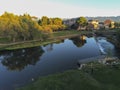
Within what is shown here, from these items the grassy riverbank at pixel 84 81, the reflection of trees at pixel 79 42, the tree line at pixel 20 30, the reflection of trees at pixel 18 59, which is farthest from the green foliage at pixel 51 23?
the grassy riverbank at pixel 84 81

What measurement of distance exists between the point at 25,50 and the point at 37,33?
69.6 feet

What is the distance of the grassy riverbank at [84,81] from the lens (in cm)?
3186

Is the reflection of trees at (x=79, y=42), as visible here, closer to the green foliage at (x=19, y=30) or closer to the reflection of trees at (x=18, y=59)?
the green foliage at (x=19, y=30)

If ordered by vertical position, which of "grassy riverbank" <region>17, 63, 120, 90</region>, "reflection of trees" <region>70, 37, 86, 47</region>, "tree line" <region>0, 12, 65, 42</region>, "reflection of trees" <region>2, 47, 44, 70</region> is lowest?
"reflection of trees" <region>70, 37, 86, 47</region>

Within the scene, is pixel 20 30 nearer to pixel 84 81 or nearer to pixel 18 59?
pixel 18 59

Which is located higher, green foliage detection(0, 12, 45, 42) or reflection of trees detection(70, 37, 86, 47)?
green foliage detection(0, 12, 45, 42)

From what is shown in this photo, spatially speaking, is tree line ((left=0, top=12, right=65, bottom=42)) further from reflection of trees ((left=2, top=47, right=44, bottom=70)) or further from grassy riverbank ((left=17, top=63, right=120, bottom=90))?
grassy riverbank ((left=17, top=63, right=120, bottom=90))

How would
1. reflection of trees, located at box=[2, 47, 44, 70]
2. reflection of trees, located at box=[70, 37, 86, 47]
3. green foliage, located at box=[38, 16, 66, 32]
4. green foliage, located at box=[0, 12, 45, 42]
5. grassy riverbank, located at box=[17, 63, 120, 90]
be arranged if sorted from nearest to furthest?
grassy riverbank, located at box=[17, 63, 120, 90], reflection of trees, located at box=[2, 47, 44, 70], green foliage, located at box=[0, 12, 45, 42], reflection of trees, located at box=[70, 37, 86, 47], green foliage, located at box=[38, 16, 66, 32]

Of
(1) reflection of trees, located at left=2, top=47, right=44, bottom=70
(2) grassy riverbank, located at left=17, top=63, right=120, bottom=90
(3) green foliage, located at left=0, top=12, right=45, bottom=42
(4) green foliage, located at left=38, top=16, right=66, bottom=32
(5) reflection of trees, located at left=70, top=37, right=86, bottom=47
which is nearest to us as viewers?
(2) grassy riverbank, located at left=17, top=63, right=120, bottom=90

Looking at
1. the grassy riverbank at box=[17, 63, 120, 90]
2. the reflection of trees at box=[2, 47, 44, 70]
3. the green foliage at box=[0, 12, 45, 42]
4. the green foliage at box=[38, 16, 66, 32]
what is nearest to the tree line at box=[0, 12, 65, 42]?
the green foliage at box=[0, 12, 45, 42]

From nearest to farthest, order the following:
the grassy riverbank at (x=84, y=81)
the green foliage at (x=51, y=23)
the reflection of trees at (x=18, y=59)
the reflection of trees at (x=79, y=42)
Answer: the grassy riverbank at (x=84, y=81) → the reflection of trees at (x=18, y=59) → the reflection of trees at (x=79, y=42) → the green foliage at (x=51, y=23)

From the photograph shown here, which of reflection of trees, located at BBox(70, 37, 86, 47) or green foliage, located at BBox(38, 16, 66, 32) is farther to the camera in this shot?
green foliage, located at BBox(38, 16, 66, 32)

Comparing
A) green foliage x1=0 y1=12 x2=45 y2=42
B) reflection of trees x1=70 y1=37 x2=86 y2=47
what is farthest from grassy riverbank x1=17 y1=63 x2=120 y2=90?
green foliage x1=0 y1=12 x2=45 y2=42

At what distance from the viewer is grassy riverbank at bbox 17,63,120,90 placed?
105ft
